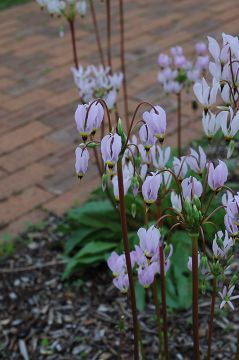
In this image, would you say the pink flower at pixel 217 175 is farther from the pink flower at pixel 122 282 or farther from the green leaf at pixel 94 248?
the green leaf at pixel 94 248

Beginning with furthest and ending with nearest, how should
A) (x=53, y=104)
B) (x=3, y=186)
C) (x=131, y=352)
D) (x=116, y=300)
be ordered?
1. (x=53, y=104)
2. (x=3, y=186)
3. (x=116, y=300)
4. (x=131, y=352)

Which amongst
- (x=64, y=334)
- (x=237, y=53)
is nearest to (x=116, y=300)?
(x=64, y=334)

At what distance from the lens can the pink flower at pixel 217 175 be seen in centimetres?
144

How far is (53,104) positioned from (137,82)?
26.1 inches

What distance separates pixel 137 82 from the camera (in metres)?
4.75

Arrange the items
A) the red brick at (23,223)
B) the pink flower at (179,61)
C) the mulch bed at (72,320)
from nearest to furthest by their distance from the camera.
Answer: the mulch bed at (72,320)
the pink flower at (179,61)
the red brick at (23,223)

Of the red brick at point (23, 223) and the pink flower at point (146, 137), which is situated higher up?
the pink flower at point (146, 137)

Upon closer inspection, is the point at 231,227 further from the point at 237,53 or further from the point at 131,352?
the point at 131,352

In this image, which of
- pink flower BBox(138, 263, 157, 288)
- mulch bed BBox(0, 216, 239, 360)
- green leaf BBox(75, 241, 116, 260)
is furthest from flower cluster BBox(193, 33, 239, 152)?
green leaf BBox(75, 241, 116, 260)

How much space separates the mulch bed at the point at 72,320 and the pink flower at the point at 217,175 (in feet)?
3.12

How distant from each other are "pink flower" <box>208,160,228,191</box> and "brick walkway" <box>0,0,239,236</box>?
1969 mm

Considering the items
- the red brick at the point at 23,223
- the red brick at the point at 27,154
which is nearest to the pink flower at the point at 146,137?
the red brick at the point at 23,223

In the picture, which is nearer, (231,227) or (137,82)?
(231,227)

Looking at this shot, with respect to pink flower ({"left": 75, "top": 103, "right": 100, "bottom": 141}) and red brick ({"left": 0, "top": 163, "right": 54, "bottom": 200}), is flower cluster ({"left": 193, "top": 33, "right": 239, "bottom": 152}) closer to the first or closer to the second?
pink flower ({"left": 75, "top": 103, "right": 100, "bottom": 141})
